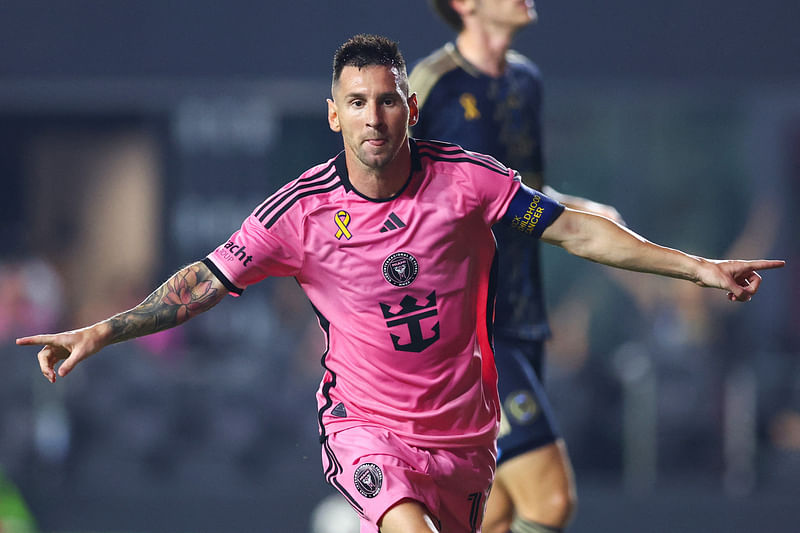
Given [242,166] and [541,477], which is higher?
[242,166]

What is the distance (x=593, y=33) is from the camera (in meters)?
10.4

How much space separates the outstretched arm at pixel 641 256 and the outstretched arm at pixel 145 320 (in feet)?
3.58

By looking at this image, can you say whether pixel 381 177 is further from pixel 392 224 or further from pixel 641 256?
pixel 641 256

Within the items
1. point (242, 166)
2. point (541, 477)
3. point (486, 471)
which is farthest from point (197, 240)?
point (486, 471)

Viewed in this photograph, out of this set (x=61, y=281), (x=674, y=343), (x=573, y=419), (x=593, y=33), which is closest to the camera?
(x=573, y=419)

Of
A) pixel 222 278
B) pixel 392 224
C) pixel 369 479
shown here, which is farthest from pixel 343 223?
pixel 369 479

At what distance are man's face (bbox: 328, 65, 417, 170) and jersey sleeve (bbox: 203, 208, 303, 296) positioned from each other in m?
0.35

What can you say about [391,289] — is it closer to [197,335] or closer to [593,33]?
[197,335]

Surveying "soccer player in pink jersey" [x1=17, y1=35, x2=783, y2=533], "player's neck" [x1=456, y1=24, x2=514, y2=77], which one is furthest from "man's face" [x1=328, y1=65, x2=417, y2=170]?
"player's neck" [x1=456, y1=24, x2=514, y2=77]

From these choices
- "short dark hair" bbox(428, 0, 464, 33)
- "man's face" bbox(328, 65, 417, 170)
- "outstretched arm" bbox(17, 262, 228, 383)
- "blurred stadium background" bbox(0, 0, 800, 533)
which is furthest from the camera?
"blurred stadium background" bbox(0, 0, 800, 533)

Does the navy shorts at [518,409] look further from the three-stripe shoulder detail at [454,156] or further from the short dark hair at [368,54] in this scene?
the short dark hair at [368,54]

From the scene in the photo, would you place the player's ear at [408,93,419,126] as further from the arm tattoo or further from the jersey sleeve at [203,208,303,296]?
the arm tattoo

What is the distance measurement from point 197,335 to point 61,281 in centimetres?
335

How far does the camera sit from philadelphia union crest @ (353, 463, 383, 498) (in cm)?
361
